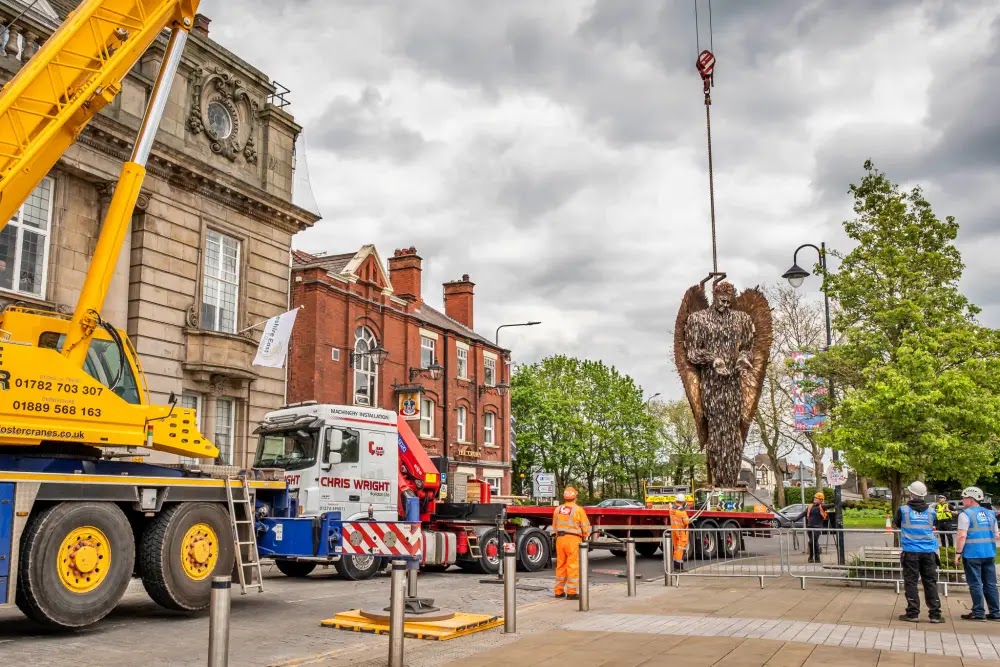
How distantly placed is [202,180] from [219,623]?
1737 centimetres

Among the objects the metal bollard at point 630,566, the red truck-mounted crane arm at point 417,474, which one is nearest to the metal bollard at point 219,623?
the metal bollard at point 630,566

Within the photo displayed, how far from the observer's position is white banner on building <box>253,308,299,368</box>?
20984 millimetres

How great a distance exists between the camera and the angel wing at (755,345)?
76.3ft

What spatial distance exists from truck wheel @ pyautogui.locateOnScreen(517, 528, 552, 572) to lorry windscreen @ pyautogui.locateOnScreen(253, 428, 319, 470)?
5254 millimetres

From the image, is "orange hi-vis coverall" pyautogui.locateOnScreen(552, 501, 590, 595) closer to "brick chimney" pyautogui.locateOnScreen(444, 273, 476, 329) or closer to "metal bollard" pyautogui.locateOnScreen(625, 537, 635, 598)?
"metal bollard" pyautogui.locateOnScreen(625, 537, 635, 598)

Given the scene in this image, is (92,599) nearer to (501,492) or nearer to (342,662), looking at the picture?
(342,662)

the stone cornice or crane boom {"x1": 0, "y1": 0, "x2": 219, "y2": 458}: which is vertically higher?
the stone cornice

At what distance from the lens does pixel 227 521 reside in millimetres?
11117

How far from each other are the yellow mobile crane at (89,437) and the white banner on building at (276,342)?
9.58m

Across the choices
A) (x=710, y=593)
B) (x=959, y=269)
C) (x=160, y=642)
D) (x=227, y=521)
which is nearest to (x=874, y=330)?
(x=959, y=269)

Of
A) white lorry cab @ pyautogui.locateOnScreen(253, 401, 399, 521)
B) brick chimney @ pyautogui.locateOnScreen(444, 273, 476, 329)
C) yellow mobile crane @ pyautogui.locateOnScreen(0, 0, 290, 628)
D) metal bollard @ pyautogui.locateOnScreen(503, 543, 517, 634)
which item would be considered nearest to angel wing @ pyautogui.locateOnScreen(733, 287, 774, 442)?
white lorry cab @ pyautogui.locateOnScreen(253, 401, 399, 521)

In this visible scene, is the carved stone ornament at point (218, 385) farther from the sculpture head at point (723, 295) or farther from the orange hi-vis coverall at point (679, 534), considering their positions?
the sculpture head at point (723, 295)

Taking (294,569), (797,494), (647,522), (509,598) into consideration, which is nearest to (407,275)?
(647,522)

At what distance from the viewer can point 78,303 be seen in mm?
10312
